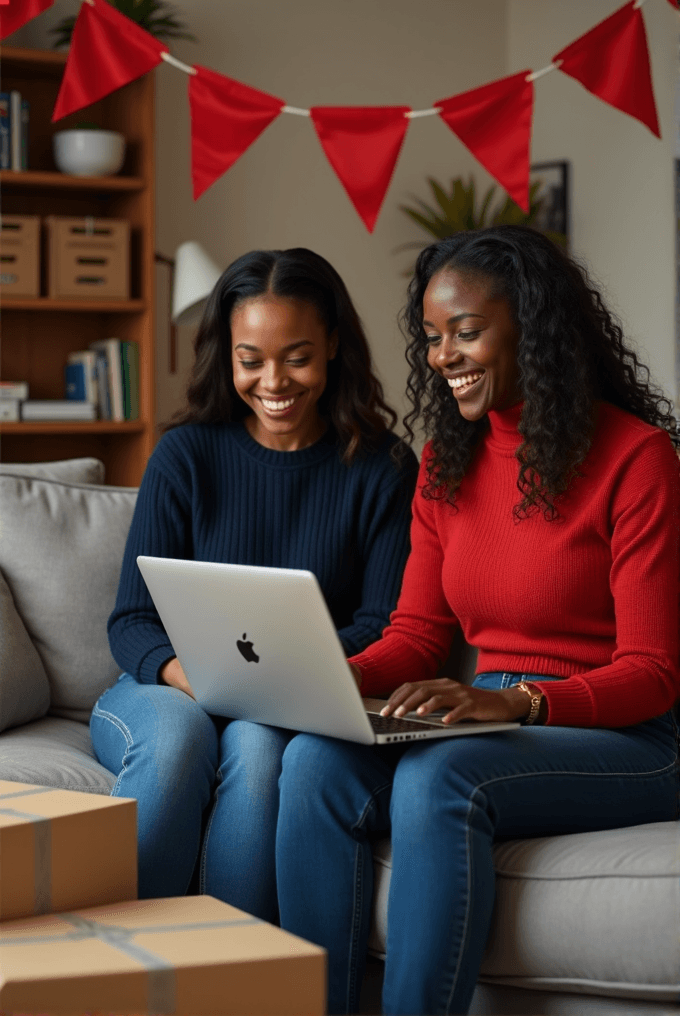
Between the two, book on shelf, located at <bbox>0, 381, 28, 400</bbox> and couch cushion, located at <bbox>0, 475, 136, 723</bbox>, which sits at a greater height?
book on shelf, located at <bbox>0, 381, 28, 400</bbox>

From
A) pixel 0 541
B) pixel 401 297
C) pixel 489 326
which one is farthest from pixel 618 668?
pixel 401 297

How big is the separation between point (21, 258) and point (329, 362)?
192cm

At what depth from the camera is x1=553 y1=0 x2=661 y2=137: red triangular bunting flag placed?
255cm

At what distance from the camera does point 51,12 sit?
3.64 metres

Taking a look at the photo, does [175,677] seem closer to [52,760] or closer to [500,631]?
[52,760]

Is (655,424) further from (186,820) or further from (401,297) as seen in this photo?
(401,297)

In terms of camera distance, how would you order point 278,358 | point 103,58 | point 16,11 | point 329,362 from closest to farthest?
point 278,358 < point 329,362 < point 16,11 < point 103,58

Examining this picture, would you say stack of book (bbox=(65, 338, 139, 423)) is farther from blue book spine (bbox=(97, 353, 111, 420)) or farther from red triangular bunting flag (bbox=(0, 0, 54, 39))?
red triangular bunting flag (bbox=(0, 0, 54, 39))

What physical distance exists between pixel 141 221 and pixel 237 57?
78cm

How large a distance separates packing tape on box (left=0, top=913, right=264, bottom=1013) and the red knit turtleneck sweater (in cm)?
53

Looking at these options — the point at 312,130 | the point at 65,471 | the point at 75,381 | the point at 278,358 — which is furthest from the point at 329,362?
the point at 312,130

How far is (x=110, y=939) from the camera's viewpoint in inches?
39.6

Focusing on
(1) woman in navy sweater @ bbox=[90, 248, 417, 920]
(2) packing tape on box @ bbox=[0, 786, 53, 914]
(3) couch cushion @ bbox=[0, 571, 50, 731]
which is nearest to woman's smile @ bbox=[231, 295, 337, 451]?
(1) woman in navy sweater @ bbox=[90, 248, 417, 920]

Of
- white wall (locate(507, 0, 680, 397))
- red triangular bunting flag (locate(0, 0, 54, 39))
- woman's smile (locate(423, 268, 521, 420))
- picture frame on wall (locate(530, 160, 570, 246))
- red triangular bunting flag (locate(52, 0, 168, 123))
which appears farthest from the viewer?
picture frame on wall (locate(530, 160, 570, 246))
